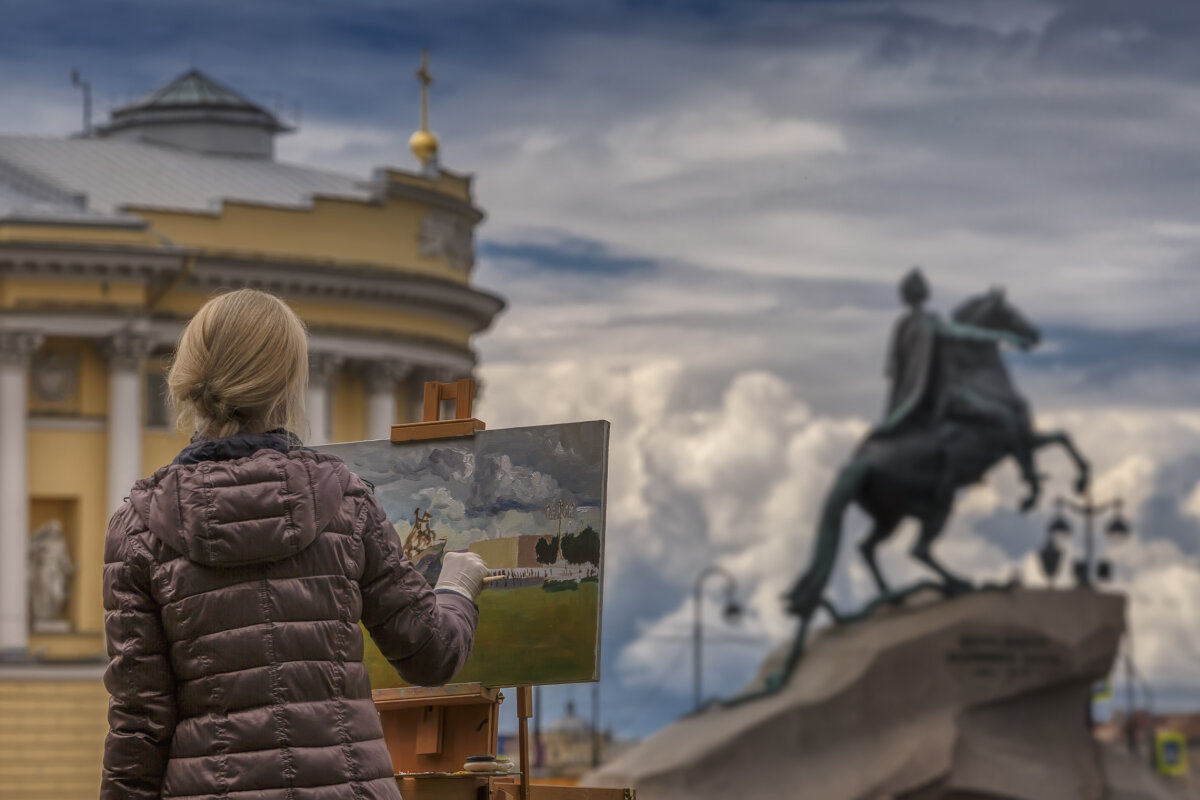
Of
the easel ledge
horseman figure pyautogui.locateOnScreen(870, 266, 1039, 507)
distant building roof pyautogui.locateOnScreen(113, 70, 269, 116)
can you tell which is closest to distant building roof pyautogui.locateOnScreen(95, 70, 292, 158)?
distant building roof pyautogui.locateOnScreen(113, 70, 269, 116)

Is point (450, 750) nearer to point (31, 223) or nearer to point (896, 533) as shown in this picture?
point (896, 533)

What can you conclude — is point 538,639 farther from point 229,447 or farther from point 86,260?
point 86,260

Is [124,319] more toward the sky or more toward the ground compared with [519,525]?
more toward the sky

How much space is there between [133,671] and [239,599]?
0.73ft

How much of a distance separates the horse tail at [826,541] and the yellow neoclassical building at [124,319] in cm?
776

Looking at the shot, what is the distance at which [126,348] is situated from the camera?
3378 centimetres

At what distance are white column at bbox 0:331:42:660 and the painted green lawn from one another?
27331 millimetres

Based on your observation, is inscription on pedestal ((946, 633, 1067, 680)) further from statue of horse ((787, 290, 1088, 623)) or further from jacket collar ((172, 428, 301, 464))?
jacket collar ((172, 428, 301, 464))

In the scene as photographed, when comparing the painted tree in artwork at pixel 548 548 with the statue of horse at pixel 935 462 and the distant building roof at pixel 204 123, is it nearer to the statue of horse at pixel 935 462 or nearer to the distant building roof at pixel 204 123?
the statue of horse at pixel 935 462

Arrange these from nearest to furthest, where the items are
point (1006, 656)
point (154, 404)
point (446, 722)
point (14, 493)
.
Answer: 1. point (446, 722)
2. point (1006, 656)
3. point (14, 493)
4. point (154, 404)

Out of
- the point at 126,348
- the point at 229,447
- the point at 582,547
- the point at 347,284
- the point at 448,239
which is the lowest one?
the point at 582,547

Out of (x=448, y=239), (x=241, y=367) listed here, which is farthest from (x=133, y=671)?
(x=448, y=239)

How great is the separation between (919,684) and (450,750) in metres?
21.7

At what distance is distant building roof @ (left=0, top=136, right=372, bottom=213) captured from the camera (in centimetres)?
3653
